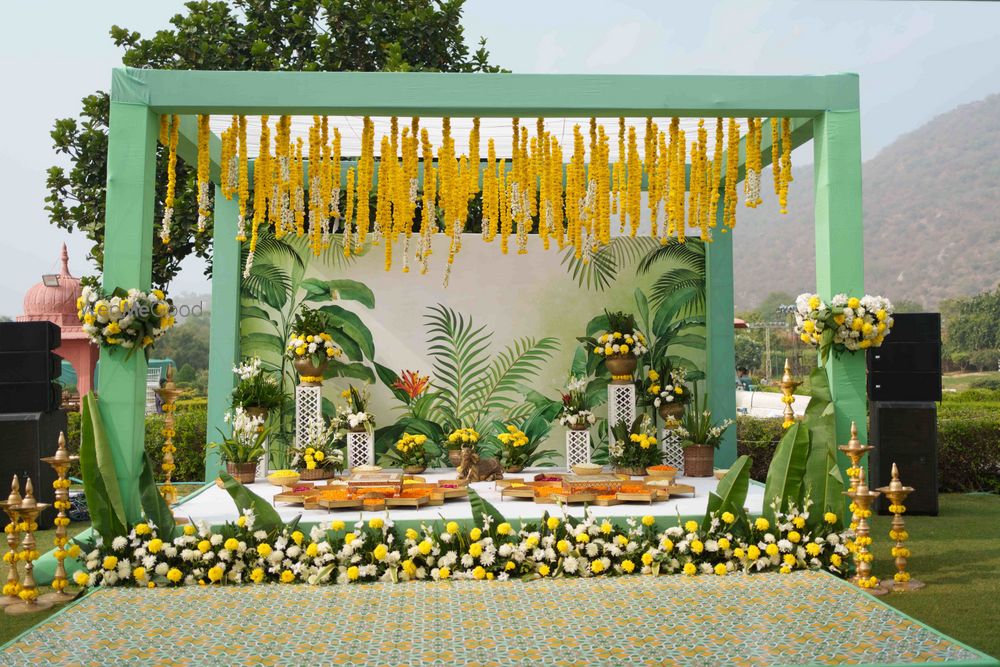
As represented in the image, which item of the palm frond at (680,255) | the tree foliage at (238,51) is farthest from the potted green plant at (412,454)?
the tree foliage at (238,51)

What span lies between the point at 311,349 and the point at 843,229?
4996mm

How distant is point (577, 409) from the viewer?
903 cm

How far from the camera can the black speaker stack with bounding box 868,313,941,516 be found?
8102mm

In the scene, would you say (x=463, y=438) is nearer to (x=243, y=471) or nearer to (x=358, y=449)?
Result: (x=358, y=449)

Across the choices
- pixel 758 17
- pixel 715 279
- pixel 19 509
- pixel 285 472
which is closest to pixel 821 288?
pixel 715 279

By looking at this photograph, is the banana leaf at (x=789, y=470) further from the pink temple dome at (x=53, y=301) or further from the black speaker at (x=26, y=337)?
the pink temple dome at (x=53, y=301)

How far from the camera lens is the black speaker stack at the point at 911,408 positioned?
8102mm

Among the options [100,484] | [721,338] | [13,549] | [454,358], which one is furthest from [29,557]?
[721,338]

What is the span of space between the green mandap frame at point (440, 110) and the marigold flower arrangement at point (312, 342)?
298 cm

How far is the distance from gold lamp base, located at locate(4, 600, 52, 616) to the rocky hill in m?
42.0

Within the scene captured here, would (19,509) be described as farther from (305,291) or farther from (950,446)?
(950,446)

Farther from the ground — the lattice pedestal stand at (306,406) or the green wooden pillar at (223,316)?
the green wooden pillar at (223,316)

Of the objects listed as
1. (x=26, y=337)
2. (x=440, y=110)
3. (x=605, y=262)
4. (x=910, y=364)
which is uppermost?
(x=440, y=110)

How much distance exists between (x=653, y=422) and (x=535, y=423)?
1.24 m
